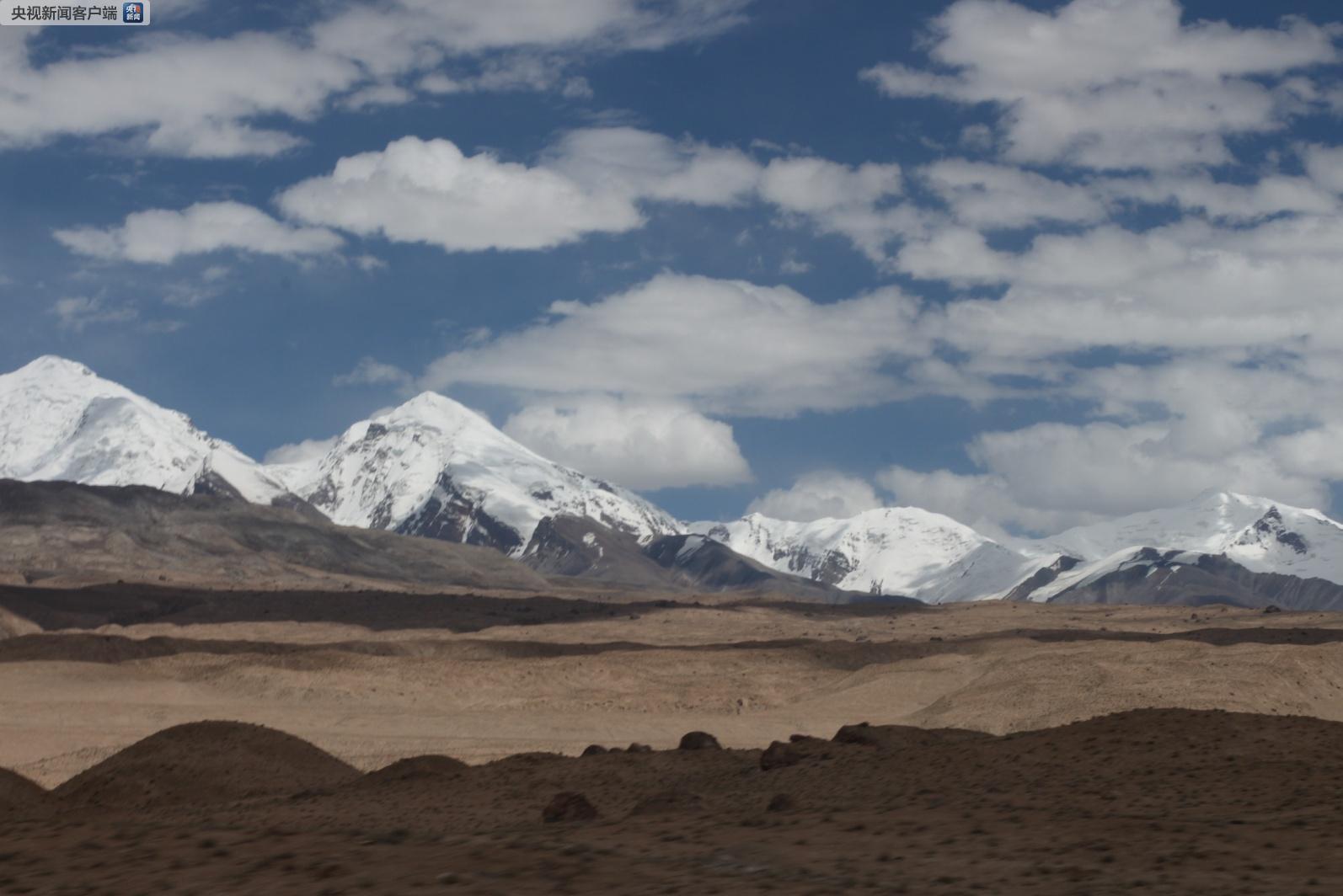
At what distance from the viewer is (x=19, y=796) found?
76.0 ft

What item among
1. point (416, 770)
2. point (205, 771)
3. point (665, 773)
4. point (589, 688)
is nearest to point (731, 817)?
point (665, 773)

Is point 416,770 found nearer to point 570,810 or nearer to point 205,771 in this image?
point 205,771

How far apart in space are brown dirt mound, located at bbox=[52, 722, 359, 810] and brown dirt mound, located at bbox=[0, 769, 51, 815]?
1.16ft

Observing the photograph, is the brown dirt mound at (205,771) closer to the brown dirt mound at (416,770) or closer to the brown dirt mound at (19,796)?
the brown dirt mound at (19,796)

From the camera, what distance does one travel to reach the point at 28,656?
62406 mm

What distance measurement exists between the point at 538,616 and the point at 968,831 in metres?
107

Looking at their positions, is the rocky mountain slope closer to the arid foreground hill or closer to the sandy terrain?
the sandy terrain

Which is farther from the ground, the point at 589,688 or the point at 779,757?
the point at 779,757

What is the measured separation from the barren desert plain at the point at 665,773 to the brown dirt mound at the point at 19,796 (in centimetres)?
10

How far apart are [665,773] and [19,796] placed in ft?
34.0

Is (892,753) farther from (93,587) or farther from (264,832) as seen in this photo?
(93,587)

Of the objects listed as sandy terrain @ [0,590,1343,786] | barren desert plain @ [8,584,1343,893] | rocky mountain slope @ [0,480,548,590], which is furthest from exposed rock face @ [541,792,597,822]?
rocky mountain slope @ [0,480,548,590]

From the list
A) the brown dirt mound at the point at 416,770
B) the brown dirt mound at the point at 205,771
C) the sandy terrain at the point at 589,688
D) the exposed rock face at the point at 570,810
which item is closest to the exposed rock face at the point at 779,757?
the exposed rock face at the point at 570,810

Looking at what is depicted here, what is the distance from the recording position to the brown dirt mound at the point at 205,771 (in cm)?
2392
